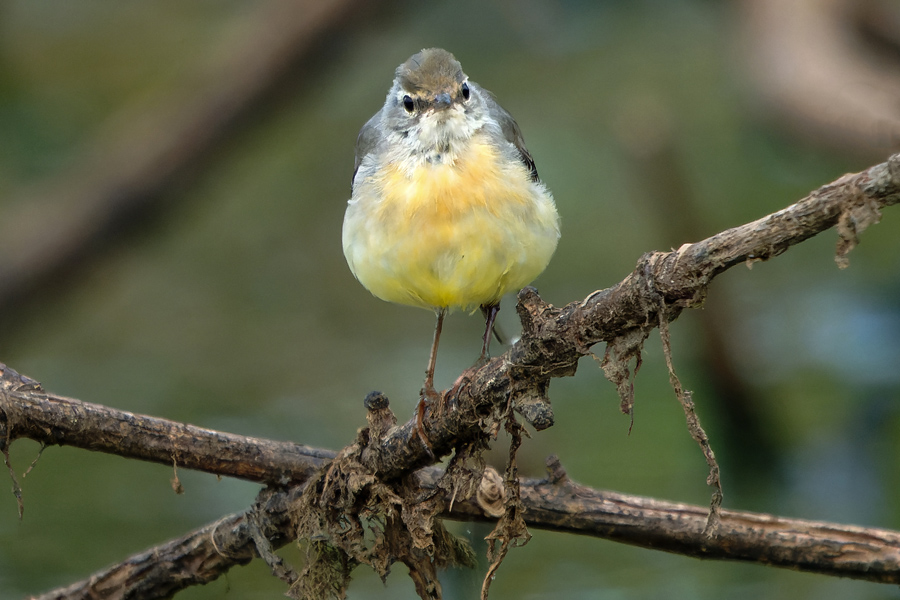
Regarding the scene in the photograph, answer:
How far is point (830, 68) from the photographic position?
17.0 ft

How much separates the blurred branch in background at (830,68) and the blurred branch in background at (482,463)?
1946 millimetres

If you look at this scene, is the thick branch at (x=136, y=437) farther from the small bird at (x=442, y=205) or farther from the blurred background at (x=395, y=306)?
the blurred background at (x=395, y=306)

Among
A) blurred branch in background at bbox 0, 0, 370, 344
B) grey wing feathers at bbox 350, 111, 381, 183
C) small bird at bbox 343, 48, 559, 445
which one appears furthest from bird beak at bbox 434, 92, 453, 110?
blurred branch in background at bbox 0, 0, 370, 344

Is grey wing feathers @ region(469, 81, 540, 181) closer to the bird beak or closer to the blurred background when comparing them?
the bird beak

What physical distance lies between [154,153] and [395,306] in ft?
10.0

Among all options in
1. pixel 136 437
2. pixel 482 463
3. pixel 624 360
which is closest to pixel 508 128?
pixel 482 463

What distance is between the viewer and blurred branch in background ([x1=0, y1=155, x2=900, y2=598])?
263cm

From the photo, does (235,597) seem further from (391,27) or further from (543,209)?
(391,27)

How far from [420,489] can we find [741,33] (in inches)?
165

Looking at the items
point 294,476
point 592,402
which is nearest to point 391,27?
point 592,402

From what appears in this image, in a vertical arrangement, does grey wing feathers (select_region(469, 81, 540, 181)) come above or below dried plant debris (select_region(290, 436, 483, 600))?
above

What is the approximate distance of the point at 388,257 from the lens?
3.48 meters

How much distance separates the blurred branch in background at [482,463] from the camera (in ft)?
8.63

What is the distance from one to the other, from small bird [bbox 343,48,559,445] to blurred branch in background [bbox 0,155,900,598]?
255mm
